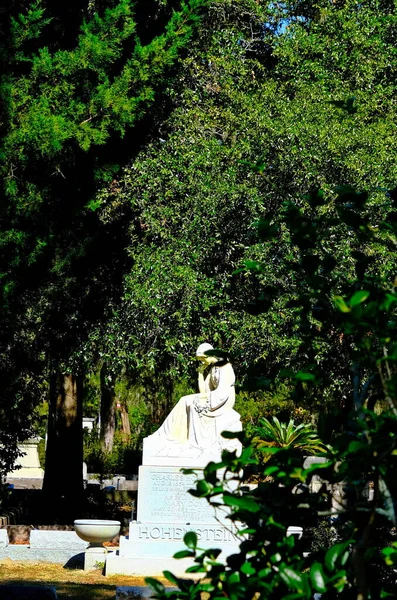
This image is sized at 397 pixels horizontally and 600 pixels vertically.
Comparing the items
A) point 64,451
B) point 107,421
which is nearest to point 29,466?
point 107,421

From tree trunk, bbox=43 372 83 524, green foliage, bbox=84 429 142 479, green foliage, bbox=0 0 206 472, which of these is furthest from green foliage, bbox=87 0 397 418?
green foliage, bbox=84 429 142 479

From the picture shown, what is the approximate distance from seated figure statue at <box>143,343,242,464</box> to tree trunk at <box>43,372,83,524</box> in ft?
18.3

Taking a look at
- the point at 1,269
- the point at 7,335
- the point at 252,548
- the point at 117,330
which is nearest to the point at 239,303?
the point at 117,330

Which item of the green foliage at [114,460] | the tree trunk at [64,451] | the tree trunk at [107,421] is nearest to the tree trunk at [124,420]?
the tree trunk at [107,421]

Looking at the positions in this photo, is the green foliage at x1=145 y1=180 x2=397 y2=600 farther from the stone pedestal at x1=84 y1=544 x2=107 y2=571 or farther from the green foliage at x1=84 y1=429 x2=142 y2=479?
the green foliage at x1=84 y1=429 x2=142 y2=479

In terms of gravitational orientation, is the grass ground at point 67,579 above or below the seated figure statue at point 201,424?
below

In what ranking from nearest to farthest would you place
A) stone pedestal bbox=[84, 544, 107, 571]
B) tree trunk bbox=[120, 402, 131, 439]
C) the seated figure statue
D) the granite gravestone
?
the granite gravestone
stone pedestal bbox=[84, 544, 107, 571]
the seated figure statue
tree trunk bbox=[120, 402, 131, 439]

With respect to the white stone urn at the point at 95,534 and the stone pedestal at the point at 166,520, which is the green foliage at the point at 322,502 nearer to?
the stone pedestal at the point at 166,520

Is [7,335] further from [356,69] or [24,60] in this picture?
[356,69]

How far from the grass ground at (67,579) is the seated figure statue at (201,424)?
1.93 m

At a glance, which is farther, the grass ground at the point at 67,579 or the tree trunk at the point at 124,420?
the tree trunk at the point at 124,420

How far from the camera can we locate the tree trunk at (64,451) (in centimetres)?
2103

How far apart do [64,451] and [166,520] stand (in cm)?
709

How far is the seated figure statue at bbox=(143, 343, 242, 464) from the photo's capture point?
1503 centimetres
